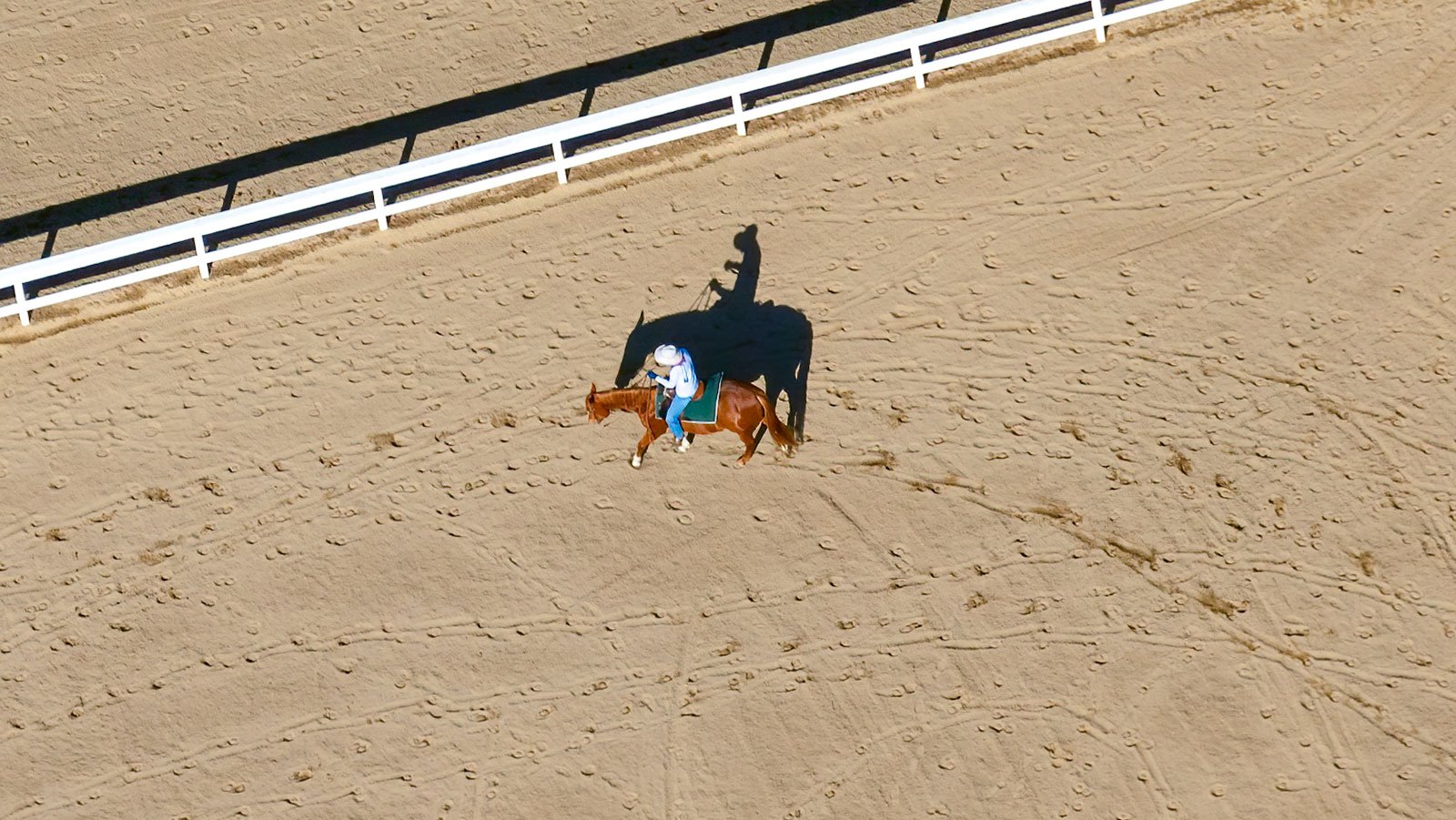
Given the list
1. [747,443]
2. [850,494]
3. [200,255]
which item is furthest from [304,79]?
[850,494]

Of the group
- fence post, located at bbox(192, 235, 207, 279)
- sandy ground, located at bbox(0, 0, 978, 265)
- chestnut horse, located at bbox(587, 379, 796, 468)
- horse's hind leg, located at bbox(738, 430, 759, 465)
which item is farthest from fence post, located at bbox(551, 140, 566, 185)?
fence post, located at bbox(192, 235, 207, 279)

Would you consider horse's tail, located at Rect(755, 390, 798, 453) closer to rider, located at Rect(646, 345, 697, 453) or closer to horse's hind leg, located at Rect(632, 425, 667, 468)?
rider, located at Rect(646, 345, 697, 453)

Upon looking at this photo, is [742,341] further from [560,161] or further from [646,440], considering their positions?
[560,161]

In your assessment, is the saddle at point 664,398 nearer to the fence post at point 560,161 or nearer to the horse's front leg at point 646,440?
the horse's front leg at point 646,440

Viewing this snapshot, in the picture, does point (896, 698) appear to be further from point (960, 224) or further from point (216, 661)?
point (216, 661)

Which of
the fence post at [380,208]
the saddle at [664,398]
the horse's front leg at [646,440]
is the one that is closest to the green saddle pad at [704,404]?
the saddle at [664,398]

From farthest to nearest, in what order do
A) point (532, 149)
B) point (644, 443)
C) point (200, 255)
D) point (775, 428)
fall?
point (532, 149), point (200, 255), point (644, 443), point (775, 428)

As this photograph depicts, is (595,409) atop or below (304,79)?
below
